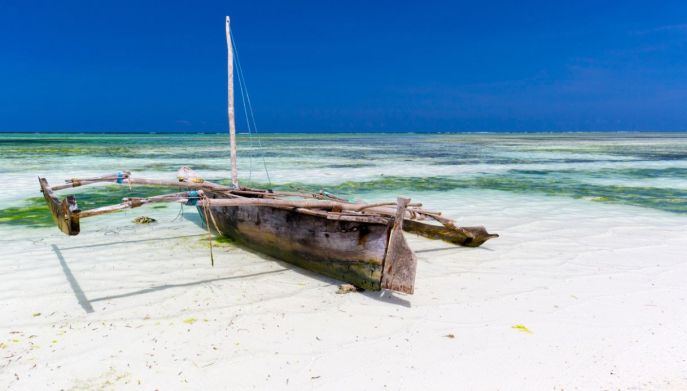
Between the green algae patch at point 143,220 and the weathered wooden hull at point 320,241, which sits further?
the green algae patch at point 143,220

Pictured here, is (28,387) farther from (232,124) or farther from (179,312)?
(232,124)

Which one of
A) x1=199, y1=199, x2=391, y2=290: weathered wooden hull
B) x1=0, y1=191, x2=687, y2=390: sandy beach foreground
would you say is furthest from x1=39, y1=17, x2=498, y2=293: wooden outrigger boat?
x1=0, y1=191, x2=687, y2=390: sandy beach foreground

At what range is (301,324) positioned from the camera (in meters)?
3.35

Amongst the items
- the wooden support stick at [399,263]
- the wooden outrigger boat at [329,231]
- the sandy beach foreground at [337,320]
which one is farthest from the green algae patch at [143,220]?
the wooden support stick at [399,263]

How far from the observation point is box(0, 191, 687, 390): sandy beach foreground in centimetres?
269

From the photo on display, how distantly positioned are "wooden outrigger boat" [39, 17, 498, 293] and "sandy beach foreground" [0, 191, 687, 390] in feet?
0.65

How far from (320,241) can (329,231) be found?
0.19m

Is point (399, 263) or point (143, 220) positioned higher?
point (399, 263)

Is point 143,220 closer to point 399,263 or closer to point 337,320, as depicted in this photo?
point 337,320

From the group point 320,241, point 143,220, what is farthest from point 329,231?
point 143,220

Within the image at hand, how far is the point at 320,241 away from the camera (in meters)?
4.11

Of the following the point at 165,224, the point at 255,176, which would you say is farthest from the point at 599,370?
the point at 255,176

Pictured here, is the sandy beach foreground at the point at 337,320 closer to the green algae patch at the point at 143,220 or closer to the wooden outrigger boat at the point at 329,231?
the wooden outrigger boat at the point at 329,231

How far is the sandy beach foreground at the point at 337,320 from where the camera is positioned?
8.83 feet
